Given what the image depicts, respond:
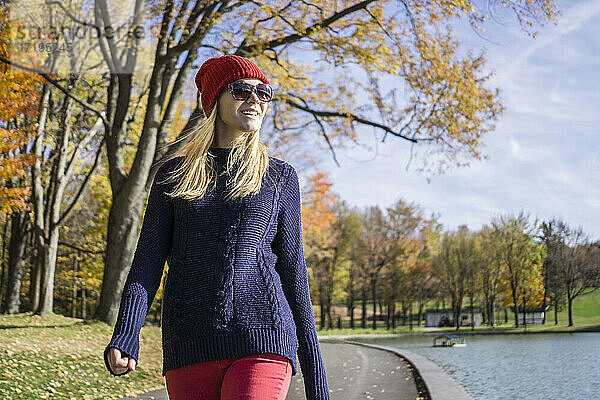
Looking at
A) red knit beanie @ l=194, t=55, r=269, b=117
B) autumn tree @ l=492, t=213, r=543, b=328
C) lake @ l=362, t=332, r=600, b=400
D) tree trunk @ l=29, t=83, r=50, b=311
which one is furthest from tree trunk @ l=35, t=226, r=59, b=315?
autumn tree @ l=492, t=213, r=543, b=328

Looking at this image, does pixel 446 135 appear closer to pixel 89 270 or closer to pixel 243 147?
pixel 243 147

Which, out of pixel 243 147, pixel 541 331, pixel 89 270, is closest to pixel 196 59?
pixel 243 147

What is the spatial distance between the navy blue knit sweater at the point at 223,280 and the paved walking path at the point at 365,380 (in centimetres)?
692

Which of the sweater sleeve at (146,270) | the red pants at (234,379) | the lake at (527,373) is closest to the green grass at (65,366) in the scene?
the lake at (527,373)

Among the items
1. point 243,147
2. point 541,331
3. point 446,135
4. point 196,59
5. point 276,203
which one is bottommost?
point 541,331

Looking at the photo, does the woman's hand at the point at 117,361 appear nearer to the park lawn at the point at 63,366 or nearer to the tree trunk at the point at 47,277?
the park lawn at the point at 63,366

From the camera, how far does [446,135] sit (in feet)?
45.3

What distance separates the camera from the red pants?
1.96 m

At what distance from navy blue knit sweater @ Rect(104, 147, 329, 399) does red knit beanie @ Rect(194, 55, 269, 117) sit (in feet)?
0.76

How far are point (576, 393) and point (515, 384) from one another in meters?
1.37

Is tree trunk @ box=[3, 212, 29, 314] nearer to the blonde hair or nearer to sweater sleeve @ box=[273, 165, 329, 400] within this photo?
the blonde hair

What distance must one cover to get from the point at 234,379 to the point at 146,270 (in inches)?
21.1

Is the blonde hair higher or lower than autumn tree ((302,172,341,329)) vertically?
lower

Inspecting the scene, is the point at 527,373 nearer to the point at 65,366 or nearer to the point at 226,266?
the point at 65,366
